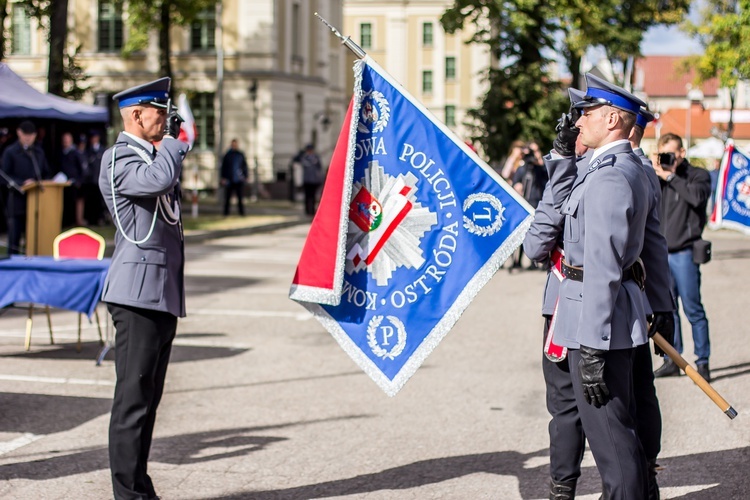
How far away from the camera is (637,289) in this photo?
16.4 feet

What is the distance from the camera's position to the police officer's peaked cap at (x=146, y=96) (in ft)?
18.5

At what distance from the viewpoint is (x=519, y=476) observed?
6488 millimetres

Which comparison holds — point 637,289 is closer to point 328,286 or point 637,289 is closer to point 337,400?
point 328,286

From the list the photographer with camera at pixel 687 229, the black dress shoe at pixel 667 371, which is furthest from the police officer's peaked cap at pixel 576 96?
the black dress shoe at pixel 667 371

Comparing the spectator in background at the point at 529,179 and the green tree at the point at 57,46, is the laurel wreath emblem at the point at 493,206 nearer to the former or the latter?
the spectator in background at the point at 529,179

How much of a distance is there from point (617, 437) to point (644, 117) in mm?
1693

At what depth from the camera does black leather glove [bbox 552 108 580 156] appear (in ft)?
17.0

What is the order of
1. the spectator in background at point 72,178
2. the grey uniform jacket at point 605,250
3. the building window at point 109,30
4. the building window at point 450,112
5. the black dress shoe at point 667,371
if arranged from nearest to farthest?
the grey uniform jacket at point 605,250 → the black dress shoe at point 667,371 → the spectator in background at point 72,178 → the building window at point 109,30 → the building window at point 450,112

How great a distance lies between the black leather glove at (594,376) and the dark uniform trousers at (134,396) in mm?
2076

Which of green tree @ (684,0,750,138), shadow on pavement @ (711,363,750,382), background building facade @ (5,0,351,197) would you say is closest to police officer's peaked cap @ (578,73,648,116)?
shadow on pavement @ (711,363,750,382)

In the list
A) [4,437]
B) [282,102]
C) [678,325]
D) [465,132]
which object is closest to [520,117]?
[465,132]

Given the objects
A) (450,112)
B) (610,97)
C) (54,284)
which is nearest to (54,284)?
(54,284)

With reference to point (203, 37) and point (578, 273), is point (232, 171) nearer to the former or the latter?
point (203, 37)

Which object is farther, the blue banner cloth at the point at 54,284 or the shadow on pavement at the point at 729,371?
the blue banner cloth at the point at 54,284
